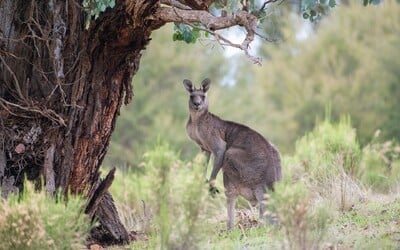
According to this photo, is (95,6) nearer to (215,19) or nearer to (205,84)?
(215,19)

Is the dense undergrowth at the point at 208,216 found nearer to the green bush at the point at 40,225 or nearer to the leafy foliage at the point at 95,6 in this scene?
the green bush at the point at 40,225

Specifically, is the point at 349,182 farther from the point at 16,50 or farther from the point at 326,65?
the point at 326,65

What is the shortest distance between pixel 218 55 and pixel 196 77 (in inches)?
97.3

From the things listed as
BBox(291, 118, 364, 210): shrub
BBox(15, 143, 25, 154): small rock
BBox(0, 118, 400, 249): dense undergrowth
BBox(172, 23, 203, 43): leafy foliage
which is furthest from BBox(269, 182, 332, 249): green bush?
BBox(291, 118, 364, 210): shrub

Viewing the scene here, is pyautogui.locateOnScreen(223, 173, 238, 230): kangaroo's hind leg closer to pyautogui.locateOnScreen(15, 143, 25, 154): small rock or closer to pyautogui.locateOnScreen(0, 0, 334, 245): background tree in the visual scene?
pyautogui.locateOnScreen(0, 0, 334, 245): background tree

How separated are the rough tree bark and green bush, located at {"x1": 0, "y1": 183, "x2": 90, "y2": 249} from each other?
1.89 m

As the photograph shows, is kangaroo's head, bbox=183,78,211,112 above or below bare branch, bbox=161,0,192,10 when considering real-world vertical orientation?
below

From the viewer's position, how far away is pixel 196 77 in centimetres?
2944

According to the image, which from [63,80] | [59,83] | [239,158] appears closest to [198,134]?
[239,158]

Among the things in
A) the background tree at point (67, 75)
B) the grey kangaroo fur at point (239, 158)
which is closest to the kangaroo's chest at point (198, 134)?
the grey kangaroo fur at point (239, 158)

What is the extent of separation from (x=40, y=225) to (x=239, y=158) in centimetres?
401

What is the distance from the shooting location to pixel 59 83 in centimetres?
823

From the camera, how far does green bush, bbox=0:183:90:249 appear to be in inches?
239

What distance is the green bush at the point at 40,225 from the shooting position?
239 inches
